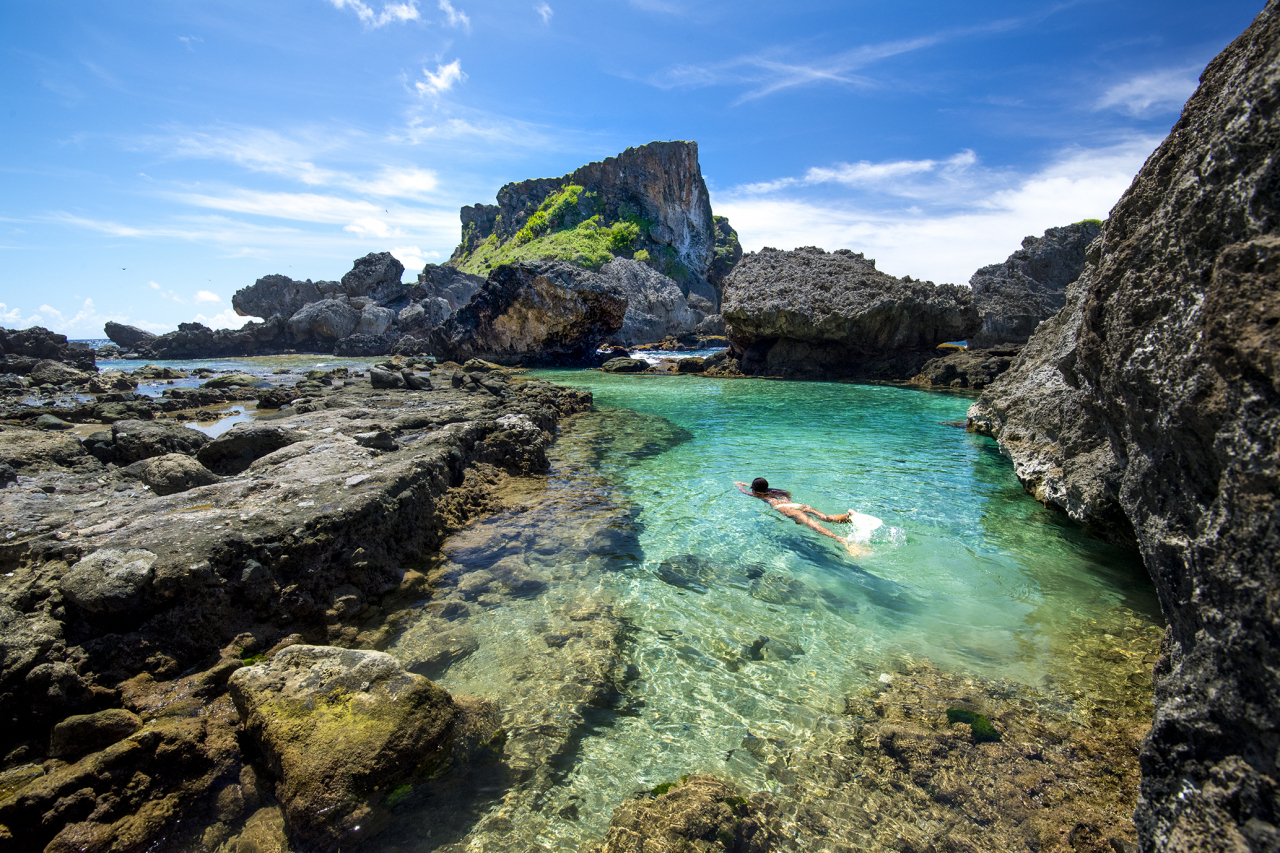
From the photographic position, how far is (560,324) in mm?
38812

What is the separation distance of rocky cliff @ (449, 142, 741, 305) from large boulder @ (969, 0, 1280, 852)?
238 feet

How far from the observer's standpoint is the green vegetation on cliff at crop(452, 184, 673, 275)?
231ft

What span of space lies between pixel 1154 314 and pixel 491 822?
178 inches

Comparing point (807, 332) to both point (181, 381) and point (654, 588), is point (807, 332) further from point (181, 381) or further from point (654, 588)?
point (181, 381)

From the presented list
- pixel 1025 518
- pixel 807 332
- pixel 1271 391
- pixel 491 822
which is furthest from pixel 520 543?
pixel 807 332

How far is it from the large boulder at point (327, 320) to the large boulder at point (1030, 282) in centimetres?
5463

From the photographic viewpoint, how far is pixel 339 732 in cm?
318

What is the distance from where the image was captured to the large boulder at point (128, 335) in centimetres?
5897

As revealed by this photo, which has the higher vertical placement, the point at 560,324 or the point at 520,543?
the point at 560,324

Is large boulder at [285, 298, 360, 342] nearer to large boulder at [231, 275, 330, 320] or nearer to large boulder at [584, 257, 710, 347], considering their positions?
large boulder at [231, 275, 330, 320]

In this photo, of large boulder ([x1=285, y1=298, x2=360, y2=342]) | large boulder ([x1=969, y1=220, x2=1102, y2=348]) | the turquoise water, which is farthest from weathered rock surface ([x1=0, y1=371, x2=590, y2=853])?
large boulder ([x1=285, y1=298, x2=360, y2=342])

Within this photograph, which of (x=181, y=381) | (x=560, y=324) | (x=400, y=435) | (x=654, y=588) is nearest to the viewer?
(x=654, y=588)

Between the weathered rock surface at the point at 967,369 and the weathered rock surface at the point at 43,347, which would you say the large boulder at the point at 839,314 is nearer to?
the weathered rock surface at the point at 967,369

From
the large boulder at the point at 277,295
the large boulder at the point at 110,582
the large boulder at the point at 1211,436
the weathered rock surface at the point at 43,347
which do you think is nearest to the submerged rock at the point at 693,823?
the large boulder at the point at 1211,436
